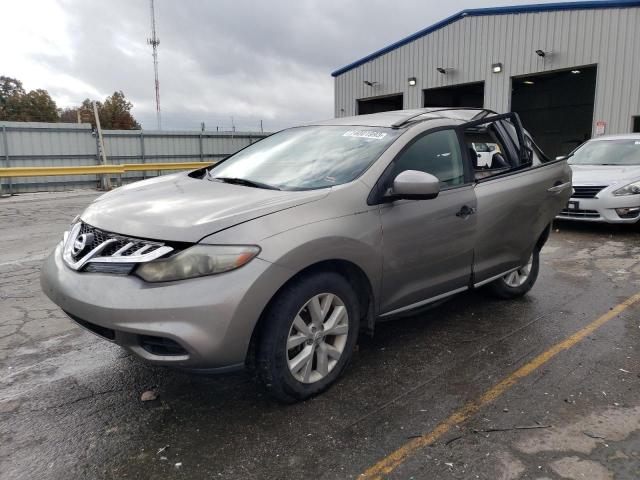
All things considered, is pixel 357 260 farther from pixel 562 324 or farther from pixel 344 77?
pixel 344 77

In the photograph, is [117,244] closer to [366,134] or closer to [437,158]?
[366,134]

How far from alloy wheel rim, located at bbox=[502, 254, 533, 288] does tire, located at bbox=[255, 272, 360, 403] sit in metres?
2.09

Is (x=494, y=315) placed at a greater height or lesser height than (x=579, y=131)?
lesser

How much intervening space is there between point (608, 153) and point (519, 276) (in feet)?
19.5

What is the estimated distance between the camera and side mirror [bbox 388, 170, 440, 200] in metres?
3.06

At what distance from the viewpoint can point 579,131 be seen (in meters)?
30.5

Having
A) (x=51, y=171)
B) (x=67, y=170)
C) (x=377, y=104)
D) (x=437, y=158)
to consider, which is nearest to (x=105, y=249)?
(x=437, y=158)

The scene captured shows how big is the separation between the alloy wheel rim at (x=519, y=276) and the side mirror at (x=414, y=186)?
186 centimetres

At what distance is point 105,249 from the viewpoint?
2.71 m

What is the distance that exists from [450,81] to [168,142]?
1112cm

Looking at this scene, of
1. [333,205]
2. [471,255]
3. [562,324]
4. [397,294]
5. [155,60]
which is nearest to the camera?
[333,205]

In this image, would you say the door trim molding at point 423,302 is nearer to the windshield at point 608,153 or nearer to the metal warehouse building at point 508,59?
the windshield at point 608,153

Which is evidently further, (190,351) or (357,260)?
(357,260)

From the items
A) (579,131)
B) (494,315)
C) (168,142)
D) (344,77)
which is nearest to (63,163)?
(168,142)
